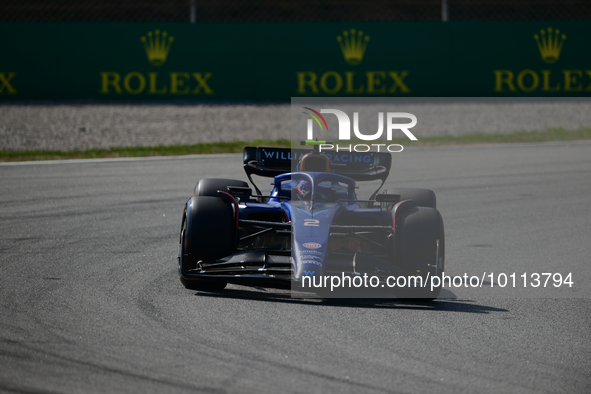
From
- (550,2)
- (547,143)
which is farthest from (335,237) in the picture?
(550,2)

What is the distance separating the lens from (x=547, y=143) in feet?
50.6

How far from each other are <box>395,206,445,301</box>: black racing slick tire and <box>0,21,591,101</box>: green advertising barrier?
12199 mm

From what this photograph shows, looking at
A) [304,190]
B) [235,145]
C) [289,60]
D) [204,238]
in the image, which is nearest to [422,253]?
[304,190]

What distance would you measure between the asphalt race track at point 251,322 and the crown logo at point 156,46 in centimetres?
827

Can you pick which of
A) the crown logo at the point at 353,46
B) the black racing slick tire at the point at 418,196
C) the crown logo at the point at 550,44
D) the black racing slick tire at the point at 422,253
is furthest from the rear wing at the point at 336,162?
the crown logo at the point at 550,44

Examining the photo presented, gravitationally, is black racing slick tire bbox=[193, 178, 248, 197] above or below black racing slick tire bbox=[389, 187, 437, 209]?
above

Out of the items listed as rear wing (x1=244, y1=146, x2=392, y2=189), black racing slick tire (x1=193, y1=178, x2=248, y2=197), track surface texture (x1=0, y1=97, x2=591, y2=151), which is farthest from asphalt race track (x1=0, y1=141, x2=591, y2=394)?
track surface texture (x1=0, y1=97, x2=591, y2=151)

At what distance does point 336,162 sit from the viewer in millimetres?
7047

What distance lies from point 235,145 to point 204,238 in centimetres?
900

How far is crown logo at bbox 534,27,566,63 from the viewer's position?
1777cm

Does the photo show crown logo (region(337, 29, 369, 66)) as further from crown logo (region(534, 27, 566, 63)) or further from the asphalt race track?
the asphalt race track

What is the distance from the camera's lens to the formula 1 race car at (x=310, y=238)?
544 centimetres

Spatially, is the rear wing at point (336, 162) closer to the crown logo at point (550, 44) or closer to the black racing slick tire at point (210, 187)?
the black racing slick tire at point (210, 187)

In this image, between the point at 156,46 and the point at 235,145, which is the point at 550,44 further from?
the point at 156,46
